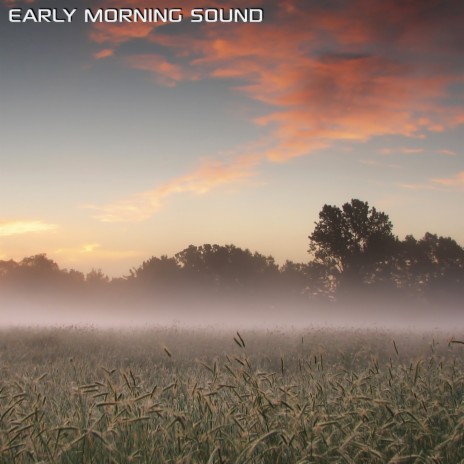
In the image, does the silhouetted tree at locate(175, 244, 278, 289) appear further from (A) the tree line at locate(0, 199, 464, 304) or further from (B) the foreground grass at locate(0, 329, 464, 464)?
(B) the foreground grass at locate(0, 329, 464, 464)

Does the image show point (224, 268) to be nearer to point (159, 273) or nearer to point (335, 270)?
point (159, 273)

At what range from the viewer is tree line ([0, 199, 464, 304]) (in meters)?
61.2

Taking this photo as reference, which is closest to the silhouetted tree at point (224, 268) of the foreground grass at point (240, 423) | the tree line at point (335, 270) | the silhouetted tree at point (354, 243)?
the tree line at point (335, 270)

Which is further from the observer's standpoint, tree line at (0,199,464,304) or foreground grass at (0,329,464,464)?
tree line at (0,199,464,304)

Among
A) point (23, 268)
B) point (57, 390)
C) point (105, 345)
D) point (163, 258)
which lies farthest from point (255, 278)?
point (57, 390)

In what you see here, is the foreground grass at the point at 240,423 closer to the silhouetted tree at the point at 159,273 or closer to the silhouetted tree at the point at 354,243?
the silhouetted tree at the point at 354,243

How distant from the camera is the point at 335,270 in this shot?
62500mm

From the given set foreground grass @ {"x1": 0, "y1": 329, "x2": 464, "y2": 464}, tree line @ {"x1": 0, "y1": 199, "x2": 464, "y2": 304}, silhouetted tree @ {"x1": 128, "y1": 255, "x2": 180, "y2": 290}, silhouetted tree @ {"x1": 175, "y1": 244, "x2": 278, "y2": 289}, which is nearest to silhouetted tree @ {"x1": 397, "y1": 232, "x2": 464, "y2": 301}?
tree line @ {"x1": 0, "y1": 199, "x2": 464, "y2": 304}

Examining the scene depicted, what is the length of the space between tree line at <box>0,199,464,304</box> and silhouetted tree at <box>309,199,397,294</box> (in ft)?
0.35

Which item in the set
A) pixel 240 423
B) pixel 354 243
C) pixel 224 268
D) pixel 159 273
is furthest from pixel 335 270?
pixel 240 423

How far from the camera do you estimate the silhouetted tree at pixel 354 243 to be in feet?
200

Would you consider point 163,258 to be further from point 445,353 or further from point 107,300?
point 445,353

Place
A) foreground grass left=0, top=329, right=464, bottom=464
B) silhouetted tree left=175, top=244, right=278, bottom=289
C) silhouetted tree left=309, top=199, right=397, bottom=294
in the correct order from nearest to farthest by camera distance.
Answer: foreground grass left=0, top=329, right=464, bottom=464 → silhouetted tree left=309, top=199, right=397, bottom=294 → silhouetted tree left=175, top=244, right=278, bottom=289

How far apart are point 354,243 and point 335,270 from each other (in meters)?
3.69
